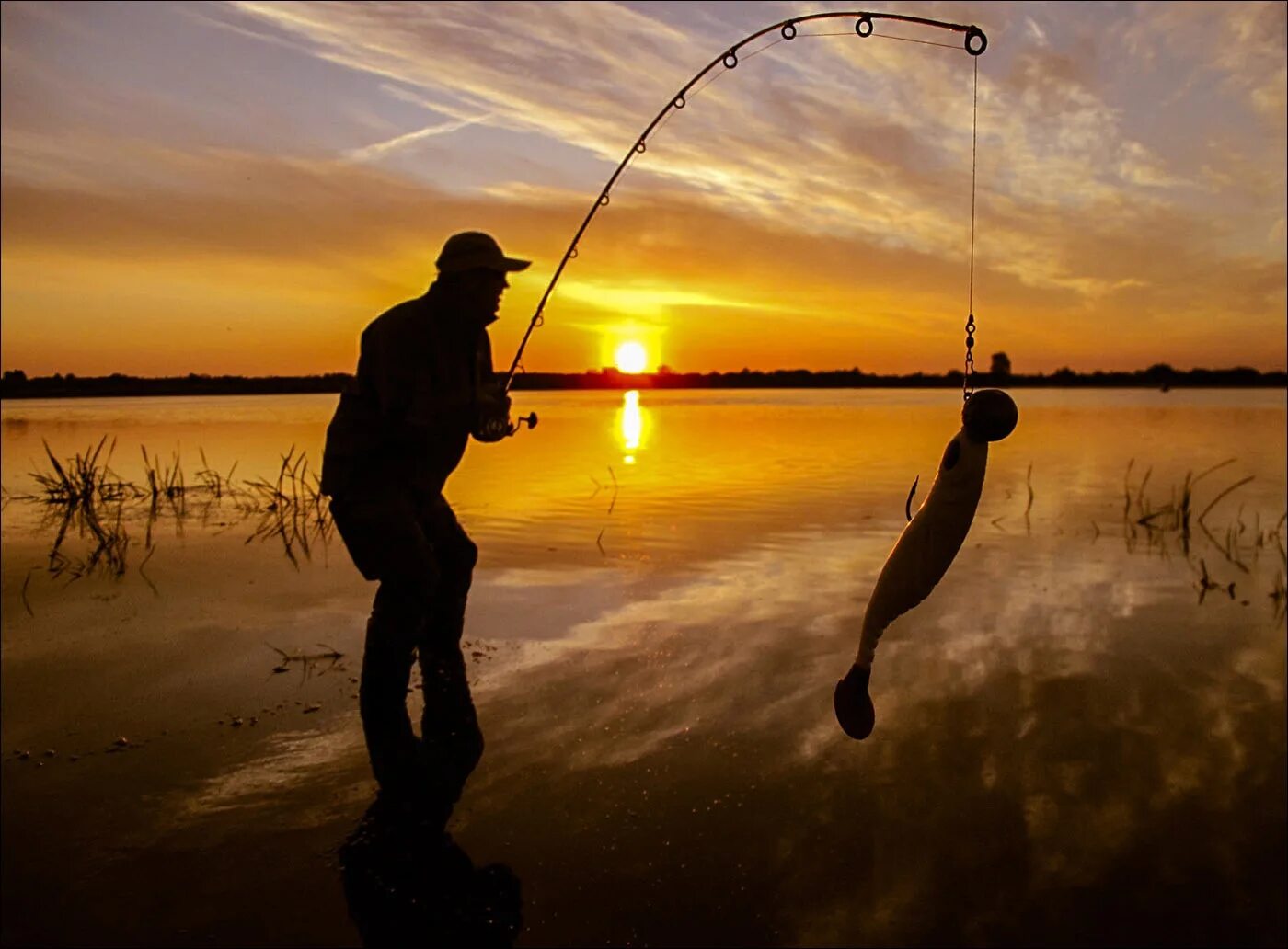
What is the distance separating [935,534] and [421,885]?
2.69 metres

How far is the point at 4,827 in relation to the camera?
460 cm

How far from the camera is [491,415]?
6.09m

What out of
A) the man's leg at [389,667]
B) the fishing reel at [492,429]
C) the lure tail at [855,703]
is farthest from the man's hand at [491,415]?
the lure tail at [855,703]

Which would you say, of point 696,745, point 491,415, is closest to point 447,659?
point 491,415

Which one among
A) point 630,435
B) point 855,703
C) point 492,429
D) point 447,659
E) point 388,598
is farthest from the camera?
point 630,435

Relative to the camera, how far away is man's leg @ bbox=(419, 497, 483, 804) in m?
5.58

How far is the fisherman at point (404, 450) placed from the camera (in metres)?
5.53

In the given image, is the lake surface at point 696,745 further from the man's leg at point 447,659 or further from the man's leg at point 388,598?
the man's leg at point 388,598

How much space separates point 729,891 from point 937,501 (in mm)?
2165

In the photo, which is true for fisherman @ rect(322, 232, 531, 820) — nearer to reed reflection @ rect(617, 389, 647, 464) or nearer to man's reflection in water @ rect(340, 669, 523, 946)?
man's reflection in water @ rect(340, 669, 523, 946)

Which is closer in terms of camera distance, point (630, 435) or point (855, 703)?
point (855, 703)

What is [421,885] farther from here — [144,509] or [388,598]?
[144,509]

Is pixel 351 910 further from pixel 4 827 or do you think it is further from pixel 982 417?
pixel 982 417

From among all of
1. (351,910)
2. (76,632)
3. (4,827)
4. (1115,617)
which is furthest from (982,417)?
(76,632)
